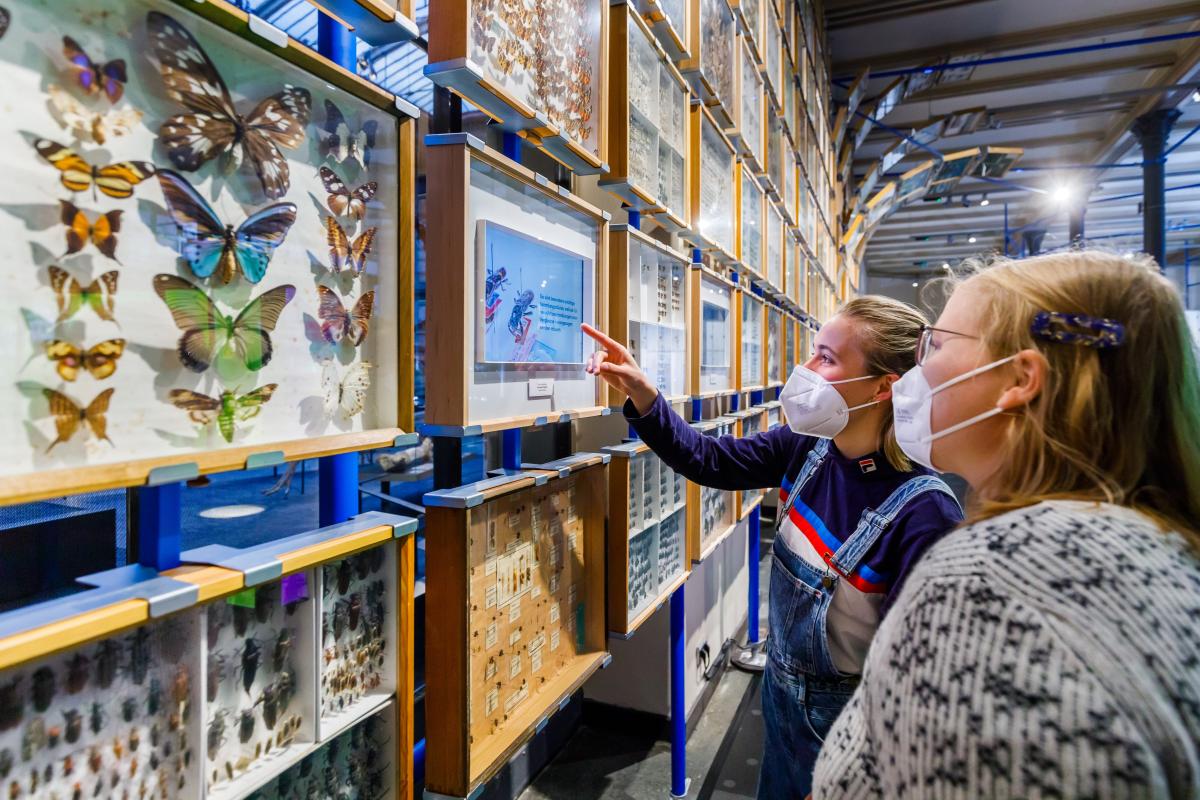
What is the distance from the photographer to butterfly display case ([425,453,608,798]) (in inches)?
49.6

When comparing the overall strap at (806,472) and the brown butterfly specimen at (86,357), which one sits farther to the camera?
the overall strap at (806,472)

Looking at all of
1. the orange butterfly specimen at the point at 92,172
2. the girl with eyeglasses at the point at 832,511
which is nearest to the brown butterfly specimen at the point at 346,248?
the orange butterfly specimen at the point at 92,172

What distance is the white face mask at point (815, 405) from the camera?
1.72m

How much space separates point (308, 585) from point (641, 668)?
239 centimetres

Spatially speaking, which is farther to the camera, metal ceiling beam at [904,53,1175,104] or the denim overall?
metal ceiling beam at [904,53,1175,104]

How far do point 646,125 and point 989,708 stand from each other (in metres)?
1.86

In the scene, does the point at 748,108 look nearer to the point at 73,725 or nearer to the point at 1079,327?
the point at 1079,327

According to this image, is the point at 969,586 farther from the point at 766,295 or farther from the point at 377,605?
the point at 766,295

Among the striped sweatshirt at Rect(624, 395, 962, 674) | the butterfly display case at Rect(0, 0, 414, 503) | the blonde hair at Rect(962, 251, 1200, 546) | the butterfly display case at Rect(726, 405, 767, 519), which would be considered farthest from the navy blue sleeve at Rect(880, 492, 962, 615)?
the butterfly display case at Rect(726, 405, 767, 519)

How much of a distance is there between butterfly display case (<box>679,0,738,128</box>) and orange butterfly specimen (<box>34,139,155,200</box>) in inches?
82.5

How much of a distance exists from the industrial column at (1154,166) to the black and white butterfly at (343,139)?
10.2 metres

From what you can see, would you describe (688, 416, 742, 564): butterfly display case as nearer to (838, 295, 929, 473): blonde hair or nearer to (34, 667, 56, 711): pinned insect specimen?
(838, 295, 929, 473): blonde hair

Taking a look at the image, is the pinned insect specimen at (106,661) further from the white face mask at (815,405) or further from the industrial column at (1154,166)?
the industrial column at (1154,166)

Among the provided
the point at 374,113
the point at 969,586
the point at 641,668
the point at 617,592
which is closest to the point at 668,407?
the point at 617,592
